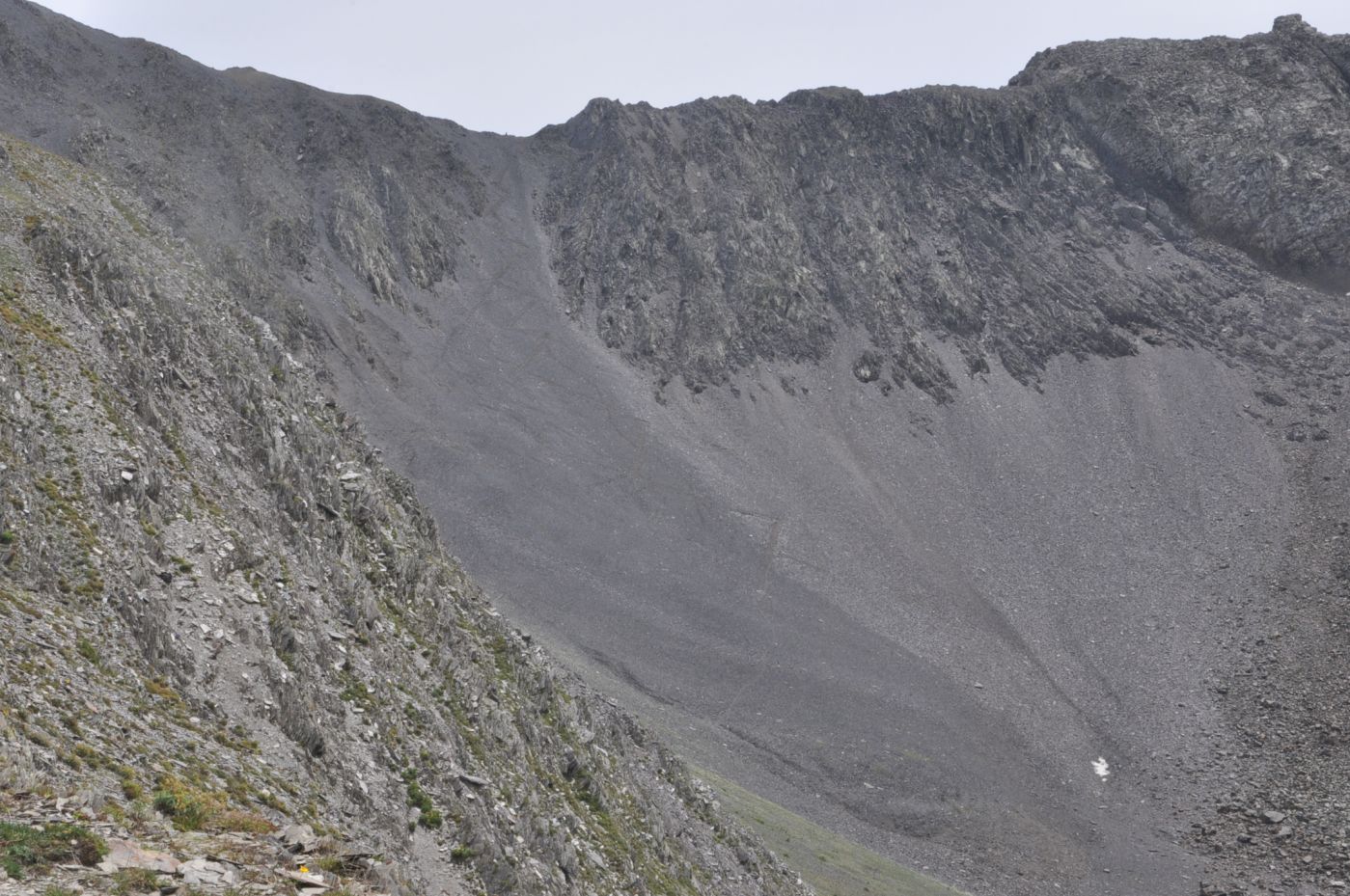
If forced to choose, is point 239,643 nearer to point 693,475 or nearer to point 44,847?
point 44,847

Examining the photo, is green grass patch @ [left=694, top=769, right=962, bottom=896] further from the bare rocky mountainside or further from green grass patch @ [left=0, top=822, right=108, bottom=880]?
green grass patch @ [left=0, top=822, right=108, bottom=880]

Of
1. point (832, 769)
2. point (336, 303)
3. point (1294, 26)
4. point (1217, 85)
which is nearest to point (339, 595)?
point (832, 769)

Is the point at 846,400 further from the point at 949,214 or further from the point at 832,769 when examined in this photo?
the point at 832,769

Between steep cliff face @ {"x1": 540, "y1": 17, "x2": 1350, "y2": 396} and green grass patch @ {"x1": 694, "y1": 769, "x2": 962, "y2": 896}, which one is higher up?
steep cliff face @ {"x1": 540, "y1": 17, "x2": 1350, "y2": 396}

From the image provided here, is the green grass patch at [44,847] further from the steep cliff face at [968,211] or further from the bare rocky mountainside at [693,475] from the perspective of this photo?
the steep cliff face at [968,211]

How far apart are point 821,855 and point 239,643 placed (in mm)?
53402

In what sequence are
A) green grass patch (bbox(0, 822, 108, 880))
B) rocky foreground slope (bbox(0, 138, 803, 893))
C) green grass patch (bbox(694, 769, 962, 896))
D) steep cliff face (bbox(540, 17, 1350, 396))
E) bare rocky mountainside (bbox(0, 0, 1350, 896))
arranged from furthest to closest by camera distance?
steep cliff face (bbox(540, 17, 1350, 396)) < green grass patch (bbox(694, 769, 962, 896)) < bare rocky mountainside (bbox(0, 0, 1350, 896)) < rocky foreground slope (bbox(0, 138, 803, 893)) < green grass patch (bbox(0, 822, 108, 880))

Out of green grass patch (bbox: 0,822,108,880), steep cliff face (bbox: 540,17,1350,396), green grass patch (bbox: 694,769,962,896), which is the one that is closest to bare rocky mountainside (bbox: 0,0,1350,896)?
green grass patch (bbox: 0,822,108,880)

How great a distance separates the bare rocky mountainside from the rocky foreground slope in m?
0.15

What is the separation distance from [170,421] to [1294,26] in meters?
196

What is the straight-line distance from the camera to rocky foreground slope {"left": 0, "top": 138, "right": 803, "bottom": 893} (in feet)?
47.9

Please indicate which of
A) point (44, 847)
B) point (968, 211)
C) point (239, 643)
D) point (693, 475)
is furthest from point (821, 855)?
point (968, 211)

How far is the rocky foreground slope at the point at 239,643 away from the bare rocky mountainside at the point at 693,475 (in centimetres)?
15

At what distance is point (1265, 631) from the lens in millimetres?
100375
